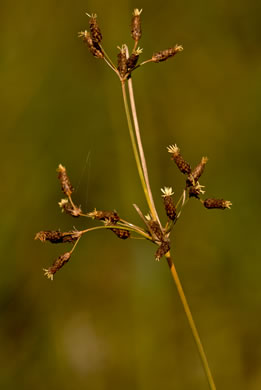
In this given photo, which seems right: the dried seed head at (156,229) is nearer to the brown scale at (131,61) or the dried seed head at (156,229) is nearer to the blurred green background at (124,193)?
the brown scale at (131,61)

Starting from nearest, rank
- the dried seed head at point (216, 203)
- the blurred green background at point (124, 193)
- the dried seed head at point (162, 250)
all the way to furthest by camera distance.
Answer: the dried seed head at point (162, 250) → the dried seed head at point (216, 203) → the blurred green background at point (124, 193)

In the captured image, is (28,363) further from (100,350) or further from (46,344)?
(100,350)

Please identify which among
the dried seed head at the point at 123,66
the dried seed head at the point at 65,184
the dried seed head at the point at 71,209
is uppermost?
the dried seed head at the point at 123,66

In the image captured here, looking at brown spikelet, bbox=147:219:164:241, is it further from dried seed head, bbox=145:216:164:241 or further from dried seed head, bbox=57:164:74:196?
dried seed head, bbox=57:164:74:196

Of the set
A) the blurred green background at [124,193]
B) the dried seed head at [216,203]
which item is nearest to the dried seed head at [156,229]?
the dried seed head at [216,203]

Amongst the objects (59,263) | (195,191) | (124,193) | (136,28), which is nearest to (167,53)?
(136,28)
